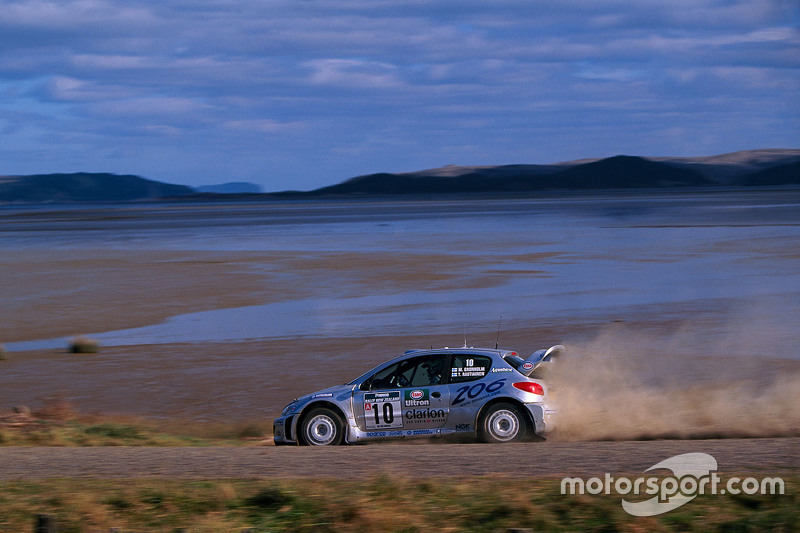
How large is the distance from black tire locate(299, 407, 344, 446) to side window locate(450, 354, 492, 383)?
169cm

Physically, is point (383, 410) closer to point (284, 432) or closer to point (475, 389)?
point (475, 389)

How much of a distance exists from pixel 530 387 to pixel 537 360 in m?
0.60

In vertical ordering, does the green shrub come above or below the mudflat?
below

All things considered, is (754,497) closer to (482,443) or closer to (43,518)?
(482,443)

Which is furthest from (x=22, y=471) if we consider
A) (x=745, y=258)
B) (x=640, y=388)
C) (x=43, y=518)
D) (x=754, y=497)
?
(x=745, y=258)

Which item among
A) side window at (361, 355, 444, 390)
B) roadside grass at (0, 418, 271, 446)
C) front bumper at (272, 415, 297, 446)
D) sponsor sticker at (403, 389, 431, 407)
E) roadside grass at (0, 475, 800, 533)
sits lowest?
roadside grass at (0, 418, 271, 446)

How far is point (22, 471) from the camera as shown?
10.6 metres

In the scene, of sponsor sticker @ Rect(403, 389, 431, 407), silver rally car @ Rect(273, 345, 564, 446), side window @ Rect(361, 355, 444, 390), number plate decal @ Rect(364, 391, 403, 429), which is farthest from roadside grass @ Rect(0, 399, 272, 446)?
sponsor sticker @ Rect(403, 389, 431, 407)

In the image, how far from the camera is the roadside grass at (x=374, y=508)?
293 inches

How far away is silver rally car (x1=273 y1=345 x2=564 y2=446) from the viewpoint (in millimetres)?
12102

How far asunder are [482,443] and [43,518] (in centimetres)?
609

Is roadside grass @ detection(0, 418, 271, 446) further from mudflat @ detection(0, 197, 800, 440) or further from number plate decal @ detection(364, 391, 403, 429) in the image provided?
number plate decal @ detection(364, 391, 403, 429)

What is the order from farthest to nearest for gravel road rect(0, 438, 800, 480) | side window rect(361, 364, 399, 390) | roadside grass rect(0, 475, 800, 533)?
side window rect(361, 364, 399, 390) < gravel road rect(0, 438, 800, 480) < roadside grass rect(0, 475, 800, 533)

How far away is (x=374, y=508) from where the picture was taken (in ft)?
A: 25.8
